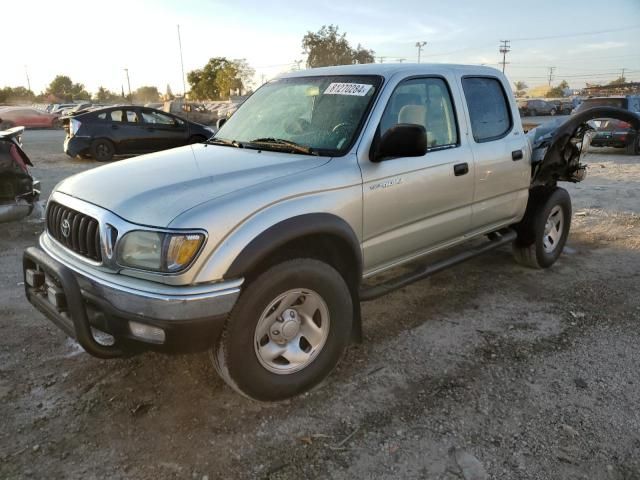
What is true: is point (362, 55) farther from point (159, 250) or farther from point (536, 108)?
point (159, 250)

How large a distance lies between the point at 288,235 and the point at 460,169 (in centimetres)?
174

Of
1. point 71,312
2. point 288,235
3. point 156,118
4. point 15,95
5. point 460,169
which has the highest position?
point 15,95

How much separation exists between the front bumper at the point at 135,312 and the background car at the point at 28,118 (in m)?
30.8

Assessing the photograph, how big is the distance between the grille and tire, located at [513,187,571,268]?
3953mm

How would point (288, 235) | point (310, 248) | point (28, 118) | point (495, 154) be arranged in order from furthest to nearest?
point (28, 118), point (495, 154), point (310, 248), point (288, 235)

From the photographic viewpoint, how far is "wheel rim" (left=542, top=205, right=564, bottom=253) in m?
5.26

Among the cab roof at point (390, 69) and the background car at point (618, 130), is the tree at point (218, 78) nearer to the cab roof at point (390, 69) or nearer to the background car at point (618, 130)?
the background car at point (618, 130)

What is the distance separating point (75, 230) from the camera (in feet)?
9.20

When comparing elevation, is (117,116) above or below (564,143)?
above

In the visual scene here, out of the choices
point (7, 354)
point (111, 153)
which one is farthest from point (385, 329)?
point (111, 153)

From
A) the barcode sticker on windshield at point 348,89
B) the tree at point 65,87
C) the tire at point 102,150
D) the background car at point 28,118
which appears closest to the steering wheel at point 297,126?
the barcode sticker on windshield at point 348,89

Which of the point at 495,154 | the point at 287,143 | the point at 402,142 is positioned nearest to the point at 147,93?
the point at 495,154

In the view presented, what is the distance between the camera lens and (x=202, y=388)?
10.2ft

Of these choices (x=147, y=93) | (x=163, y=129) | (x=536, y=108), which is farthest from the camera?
(x=147, y=93)
